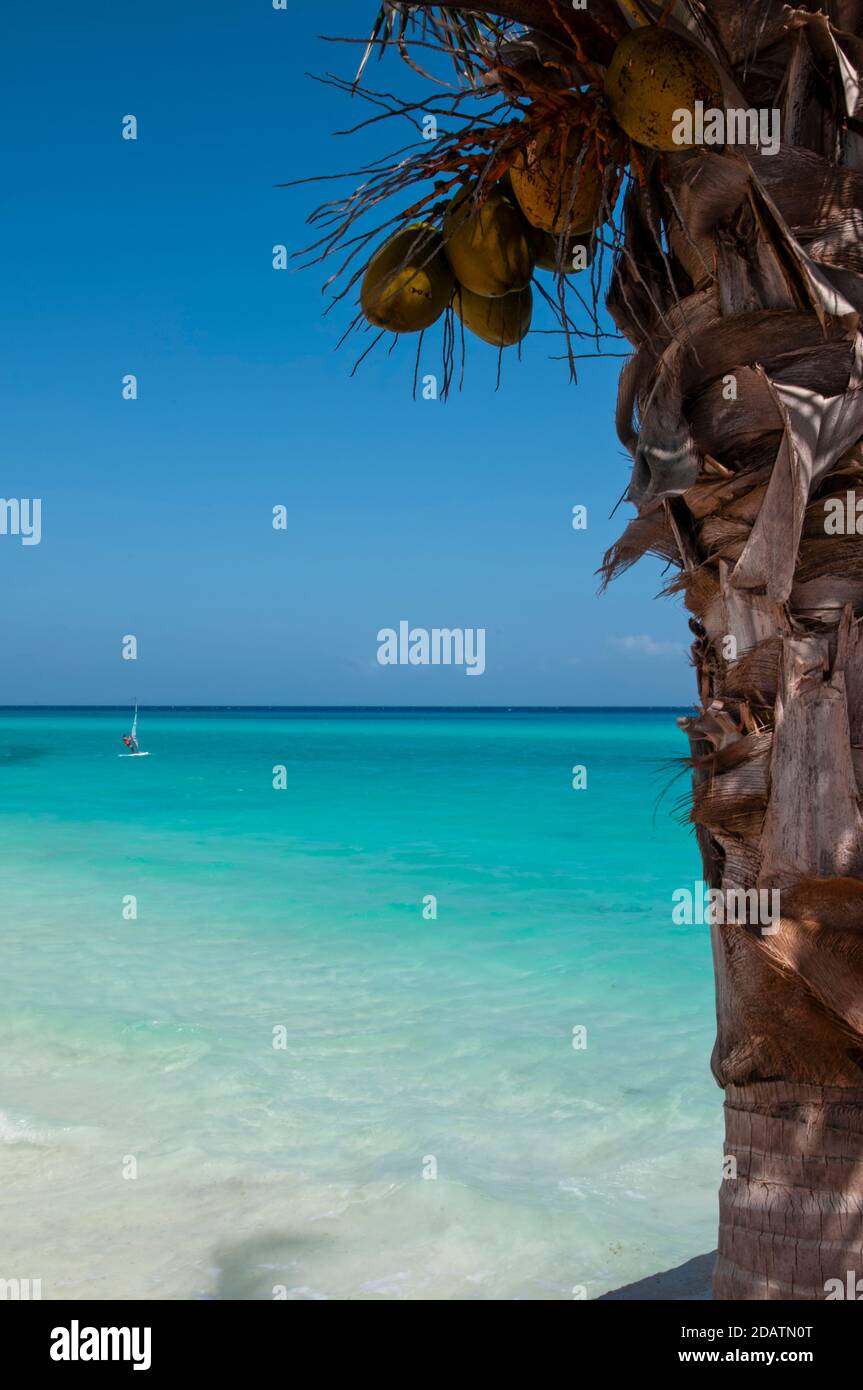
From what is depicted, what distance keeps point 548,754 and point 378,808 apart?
2423cm

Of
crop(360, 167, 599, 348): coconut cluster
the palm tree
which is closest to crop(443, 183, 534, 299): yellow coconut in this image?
crop(360, 167, 599, 348): coconut cluster

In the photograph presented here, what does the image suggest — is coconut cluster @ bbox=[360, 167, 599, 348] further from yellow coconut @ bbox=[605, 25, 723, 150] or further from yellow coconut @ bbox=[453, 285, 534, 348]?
yellow coconut @ bbox=[605, 25, 723, 150]

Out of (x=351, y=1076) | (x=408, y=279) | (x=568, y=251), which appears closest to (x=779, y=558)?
(x=568, y=251)

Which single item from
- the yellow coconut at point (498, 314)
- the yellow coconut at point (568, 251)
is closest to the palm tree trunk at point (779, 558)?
the yellow coconut at point (568, 251)

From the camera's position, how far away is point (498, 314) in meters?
1.92

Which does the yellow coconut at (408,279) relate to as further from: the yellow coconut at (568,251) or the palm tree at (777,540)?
the palm tree at (777,540)

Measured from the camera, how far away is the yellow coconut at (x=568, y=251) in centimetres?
183

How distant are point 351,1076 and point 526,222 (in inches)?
231

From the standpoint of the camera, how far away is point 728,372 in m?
1.66

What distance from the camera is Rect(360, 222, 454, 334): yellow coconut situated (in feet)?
6.01
